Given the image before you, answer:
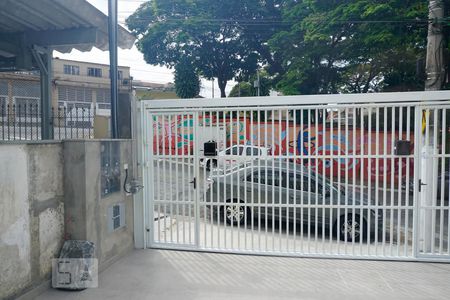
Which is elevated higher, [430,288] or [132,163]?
[132,163]

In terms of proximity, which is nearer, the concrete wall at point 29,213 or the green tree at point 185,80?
the concrete wall at point 29,213

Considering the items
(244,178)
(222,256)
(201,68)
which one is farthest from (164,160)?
(201,68)

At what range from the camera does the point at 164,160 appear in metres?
4.60

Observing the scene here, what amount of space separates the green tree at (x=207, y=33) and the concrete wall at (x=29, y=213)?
595 inches

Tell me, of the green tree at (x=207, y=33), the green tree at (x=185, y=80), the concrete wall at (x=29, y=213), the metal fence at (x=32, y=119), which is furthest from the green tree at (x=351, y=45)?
the concrete wall at (x=29, y=213)

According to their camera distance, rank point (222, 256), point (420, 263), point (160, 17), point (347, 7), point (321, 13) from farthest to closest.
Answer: point (160, 17) → point (321, 13) → point (347, 7) → point (222, 256) → point (420, 263)

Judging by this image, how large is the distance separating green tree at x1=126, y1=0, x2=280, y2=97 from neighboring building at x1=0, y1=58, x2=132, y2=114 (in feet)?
9.22

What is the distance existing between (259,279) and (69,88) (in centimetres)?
1812

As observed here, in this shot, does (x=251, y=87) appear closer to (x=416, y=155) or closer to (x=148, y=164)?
(x=148, y=164)

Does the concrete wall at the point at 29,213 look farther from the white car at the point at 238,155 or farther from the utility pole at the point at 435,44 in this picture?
the utility pole at the point at 435,44

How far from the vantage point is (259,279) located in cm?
368

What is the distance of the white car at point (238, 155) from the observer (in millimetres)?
4348

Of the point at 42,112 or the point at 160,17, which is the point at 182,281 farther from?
the point at 160,17

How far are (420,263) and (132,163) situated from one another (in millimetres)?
4038
